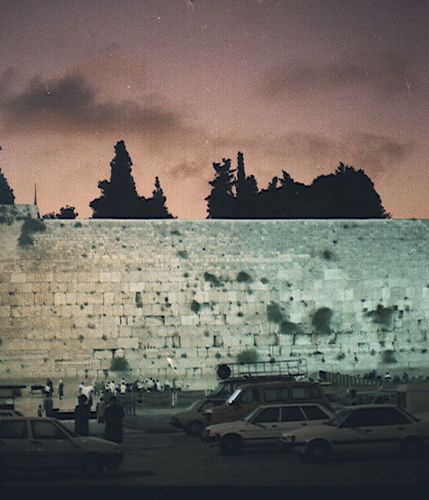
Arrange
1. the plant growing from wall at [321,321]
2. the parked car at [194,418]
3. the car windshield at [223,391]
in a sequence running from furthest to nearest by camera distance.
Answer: the plant growing from wall at [321,321] < the car windshield at [223,391] < the parked car at [194,418]

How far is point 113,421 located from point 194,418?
146 inches

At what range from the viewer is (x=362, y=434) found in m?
14.1

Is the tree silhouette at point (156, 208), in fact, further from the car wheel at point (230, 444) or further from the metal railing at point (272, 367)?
the car wheel at point (230, 444)

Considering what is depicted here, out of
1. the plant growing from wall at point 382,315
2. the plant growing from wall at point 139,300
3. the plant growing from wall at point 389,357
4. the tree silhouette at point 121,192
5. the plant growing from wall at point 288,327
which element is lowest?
the plant growing from wall at point 389,357

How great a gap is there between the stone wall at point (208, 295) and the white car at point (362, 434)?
55.4 feet

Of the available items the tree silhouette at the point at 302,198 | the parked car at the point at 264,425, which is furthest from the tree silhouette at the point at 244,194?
the parked car at the point at 264,425

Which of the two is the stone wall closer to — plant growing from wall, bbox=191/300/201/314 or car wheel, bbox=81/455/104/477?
plant growing from wall, bbox=191/300/201/314

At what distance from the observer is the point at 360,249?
33.4 metres

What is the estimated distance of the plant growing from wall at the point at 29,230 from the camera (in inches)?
1236

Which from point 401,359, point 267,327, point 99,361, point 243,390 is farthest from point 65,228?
point 243,390

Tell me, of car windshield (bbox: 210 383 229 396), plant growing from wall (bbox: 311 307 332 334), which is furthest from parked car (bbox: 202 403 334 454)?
plant growing from wall (bbox: 311 307 332 334)

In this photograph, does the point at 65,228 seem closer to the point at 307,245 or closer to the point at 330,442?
the point at 307,245

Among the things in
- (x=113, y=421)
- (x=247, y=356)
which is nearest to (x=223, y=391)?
(x=113, y=421)

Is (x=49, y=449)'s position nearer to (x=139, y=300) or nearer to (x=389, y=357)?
(x=139, y=300)
